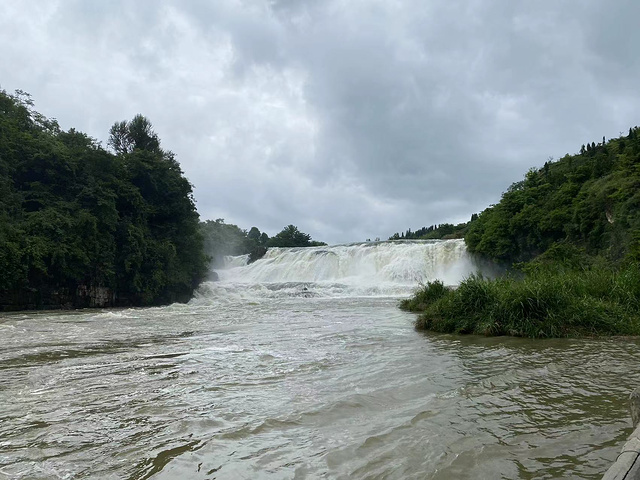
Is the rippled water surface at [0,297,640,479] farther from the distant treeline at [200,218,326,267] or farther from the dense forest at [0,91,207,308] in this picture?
the distant treeline at [200,218,326,267]

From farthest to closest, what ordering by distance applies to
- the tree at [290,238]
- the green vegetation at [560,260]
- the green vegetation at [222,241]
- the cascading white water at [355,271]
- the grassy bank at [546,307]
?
the tree at [290,238] → the green vegetation at [222,241] → the cascading white water at [355,271] → the green vegetation at [560,260] → the grassy bank at [546,307]

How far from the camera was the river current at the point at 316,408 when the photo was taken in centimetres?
246

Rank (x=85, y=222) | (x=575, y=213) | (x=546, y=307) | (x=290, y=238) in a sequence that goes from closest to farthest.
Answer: (x=546, y=307) → (x=85, y=222) → (x=575, y=213) → (x=290, y=238)

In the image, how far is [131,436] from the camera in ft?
9.52

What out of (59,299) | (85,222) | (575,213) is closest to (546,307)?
(575,213)

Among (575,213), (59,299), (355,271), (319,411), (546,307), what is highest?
(575,213)

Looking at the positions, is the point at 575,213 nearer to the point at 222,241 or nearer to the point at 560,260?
the point at 560,260

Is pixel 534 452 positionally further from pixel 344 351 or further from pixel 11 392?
pixel 11 392

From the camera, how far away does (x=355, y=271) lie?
3006 centimetres

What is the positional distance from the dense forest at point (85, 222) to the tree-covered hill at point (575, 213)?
20639 millimetres

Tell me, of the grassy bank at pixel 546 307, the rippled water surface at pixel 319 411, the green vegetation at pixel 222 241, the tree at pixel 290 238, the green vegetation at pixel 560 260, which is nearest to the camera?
the rippled water surface at pixel 319 411

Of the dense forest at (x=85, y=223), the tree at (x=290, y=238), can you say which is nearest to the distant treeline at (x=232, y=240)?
the tree at (x=290, y=238)

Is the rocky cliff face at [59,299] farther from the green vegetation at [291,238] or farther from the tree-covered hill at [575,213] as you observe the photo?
the green vegetation at [291,238]

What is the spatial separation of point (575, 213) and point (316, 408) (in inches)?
932
